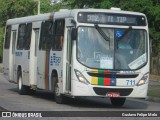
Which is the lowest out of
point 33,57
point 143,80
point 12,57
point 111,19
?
point 143,80

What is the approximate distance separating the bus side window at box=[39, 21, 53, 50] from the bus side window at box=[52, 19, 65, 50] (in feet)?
1.56

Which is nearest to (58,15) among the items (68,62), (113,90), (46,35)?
(46,35)

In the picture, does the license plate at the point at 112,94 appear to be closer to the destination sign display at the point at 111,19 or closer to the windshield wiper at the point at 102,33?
the windshield wiper at the point at 102,33

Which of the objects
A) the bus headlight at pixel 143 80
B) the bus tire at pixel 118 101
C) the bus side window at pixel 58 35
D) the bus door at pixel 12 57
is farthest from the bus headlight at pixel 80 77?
the bus door at pixel 12 57

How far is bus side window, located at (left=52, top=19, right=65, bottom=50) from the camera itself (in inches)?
777

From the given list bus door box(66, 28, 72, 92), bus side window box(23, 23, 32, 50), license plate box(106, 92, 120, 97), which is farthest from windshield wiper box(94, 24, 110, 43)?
bus side window box(23, 23, 32, 50)

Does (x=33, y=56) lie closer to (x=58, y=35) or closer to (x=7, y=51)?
(x=58, y=35)

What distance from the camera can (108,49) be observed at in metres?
18.6

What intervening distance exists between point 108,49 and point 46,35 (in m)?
3.56

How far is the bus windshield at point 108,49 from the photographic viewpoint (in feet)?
60.8

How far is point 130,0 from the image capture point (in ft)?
140

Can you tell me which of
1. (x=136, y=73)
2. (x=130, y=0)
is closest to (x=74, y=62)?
(x=136, y=73)

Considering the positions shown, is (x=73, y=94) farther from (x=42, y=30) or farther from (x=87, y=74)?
(x=42, y=30)

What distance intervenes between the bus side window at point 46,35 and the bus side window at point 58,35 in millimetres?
474
